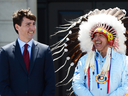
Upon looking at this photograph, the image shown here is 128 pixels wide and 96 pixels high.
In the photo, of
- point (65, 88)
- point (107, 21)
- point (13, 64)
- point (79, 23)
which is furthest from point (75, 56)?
point (65, 88)

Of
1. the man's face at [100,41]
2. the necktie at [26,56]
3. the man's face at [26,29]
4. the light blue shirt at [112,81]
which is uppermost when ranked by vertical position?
the man's face at [26,29]

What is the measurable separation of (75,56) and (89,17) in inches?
21.9

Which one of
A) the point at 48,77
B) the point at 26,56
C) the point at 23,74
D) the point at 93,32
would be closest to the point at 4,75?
the point at 23,74

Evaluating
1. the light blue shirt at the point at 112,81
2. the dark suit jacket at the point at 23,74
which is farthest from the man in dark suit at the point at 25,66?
the light blue shirt at the point at 112,81

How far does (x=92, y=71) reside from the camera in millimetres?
2869

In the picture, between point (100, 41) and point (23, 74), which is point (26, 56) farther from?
point (100, 41)

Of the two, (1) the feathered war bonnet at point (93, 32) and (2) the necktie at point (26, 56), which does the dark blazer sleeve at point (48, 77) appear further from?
(1) the feathered war bonnet at point (93, 32)

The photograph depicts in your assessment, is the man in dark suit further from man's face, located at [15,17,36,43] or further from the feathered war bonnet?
the feathered war bonnet

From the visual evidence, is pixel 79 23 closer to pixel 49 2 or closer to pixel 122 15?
pixel 122 15

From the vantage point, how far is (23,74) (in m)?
2.82

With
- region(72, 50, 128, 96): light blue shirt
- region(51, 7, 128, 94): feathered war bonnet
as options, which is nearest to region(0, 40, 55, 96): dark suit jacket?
region(72, 50, 128, 96): light blue shirt

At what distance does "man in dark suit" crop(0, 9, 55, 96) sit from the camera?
2.82 metres

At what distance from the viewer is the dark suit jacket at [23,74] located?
9.25 ft

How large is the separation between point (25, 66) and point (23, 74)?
0.30 feet
